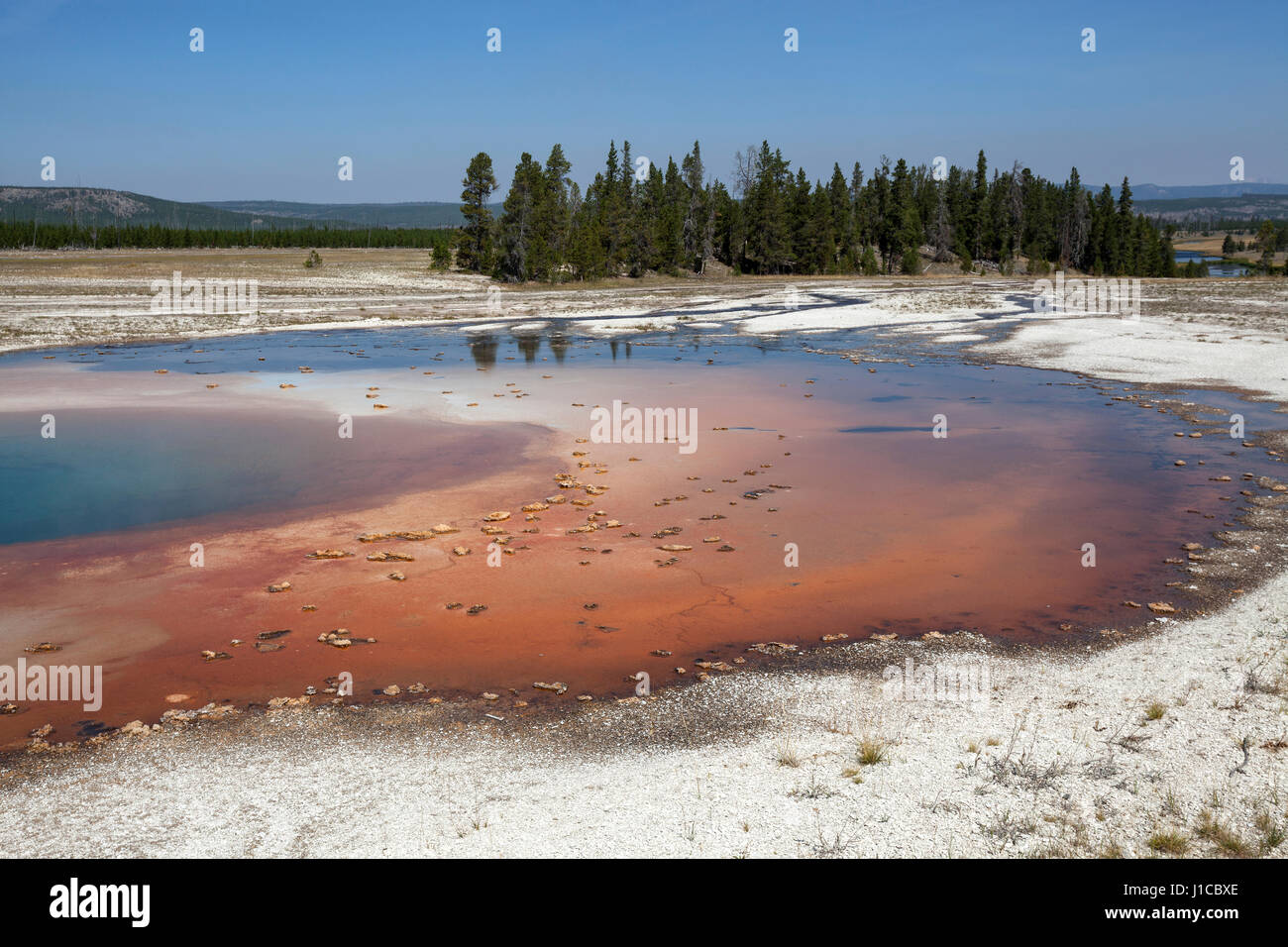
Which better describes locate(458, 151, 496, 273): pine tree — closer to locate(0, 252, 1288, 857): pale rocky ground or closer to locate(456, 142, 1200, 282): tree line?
locate(456, 142, 1200, 282): tree line

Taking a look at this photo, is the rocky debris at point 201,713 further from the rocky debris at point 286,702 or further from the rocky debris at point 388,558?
the rocky debris at point 388,558

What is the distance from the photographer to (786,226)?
96.6m

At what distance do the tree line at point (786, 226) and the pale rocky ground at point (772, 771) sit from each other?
69989 mm

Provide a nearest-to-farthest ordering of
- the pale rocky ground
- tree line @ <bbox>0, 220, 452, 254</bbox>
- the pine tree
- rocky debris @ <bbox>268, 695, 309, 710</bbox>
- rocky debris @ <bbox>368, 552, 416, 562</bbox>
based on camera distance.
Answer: the pale rocky ground
rocky debris @ <bbox>268, 695, 309, 710</bbox>
rocky debris @ <bbox>368, 552, 416, 562</bbox>
the pine tree
tree line @ <bbox>0, 220, 452, 254</bbox>

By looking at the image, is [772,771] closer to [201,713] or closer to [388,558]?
[201,713]

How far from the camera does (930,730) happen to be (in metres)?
6.90

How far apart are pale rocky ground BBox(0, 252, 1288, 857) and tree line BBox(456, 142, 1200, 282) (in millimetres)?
69989

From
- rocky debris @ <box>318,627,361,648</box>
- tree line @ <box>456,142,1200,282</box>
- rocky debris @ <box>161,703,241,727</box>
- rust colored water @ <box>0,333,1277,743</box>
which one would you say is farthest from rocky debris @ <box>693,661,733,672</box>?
tree line @ <box>456,142,1200,282</box>

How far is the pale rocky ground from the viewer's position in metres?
5.49

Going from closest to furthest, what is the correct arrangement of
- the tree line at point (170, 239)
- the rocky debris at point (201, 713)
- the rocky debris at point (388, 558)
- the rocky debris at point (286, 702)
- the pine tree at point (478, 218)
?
the rocky debris at point (201, 713) → the rocky debris at point (286, 702) → the rocky debris at point (388, 558) → the pine tree at point (478, 218) → the tree line at point (170, 239)

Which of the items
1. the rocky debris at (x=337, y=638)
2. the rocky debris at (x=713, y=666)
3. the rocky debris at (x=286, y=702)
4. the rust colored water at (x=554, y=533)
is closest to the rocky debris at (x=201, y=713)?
the rust colored water at (x=554, y=533)

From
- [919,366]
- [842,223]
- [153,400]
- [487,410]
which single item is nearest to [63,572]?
[487,410]

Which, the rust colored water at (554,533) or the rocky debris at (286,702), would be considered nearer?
the rocky debris at (286,702)

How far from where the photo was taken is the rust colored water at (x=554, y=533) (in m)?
8.53
